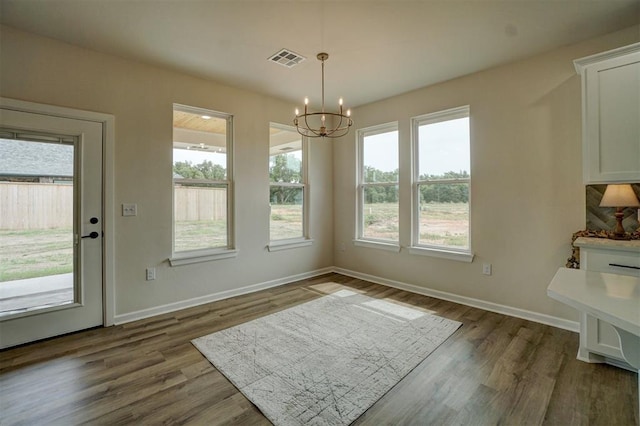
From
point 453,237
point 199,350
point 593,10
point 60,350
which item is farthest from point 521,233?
point 60,350

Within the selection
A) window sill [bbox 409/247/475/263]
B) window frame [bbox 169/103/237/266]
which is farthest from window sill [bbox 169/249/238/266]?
window sill [bbox 409/247/475/263]

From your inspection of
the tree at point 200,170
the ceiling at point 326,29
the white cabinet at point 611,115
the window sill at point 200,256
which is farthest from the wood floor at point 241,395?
the ceiling at point 326,29

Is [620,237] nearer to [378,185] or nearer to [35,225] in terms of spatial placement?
[378,185]

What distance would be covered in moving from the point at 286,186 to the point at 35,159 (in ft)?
9.27

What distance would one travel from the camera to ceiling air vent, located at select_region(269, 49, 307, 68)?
2.97 m

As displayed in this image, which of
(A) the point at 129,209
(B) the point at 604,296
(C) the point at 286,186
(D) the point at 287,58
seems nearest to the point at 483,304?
(B) the point at 604,296

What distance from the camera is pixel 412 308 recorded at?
3.44 metres

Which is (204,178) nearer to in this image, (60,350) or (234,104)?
(234,104)

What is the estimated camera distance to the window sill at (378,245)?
4.32m

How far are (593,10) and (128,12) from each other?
12.1ft

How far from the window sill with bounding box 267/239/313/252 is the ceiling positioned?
2.32m

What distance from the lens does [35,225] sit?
105 inches

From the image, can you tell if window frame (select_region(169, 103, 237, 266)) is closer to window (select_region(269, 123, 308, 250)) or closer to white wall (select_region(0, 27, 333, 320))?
white wall (select_region(0, 27, 333, 320))

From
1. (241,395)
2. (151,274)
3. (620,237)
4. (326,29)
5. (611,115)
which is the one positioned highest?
(326,29)
